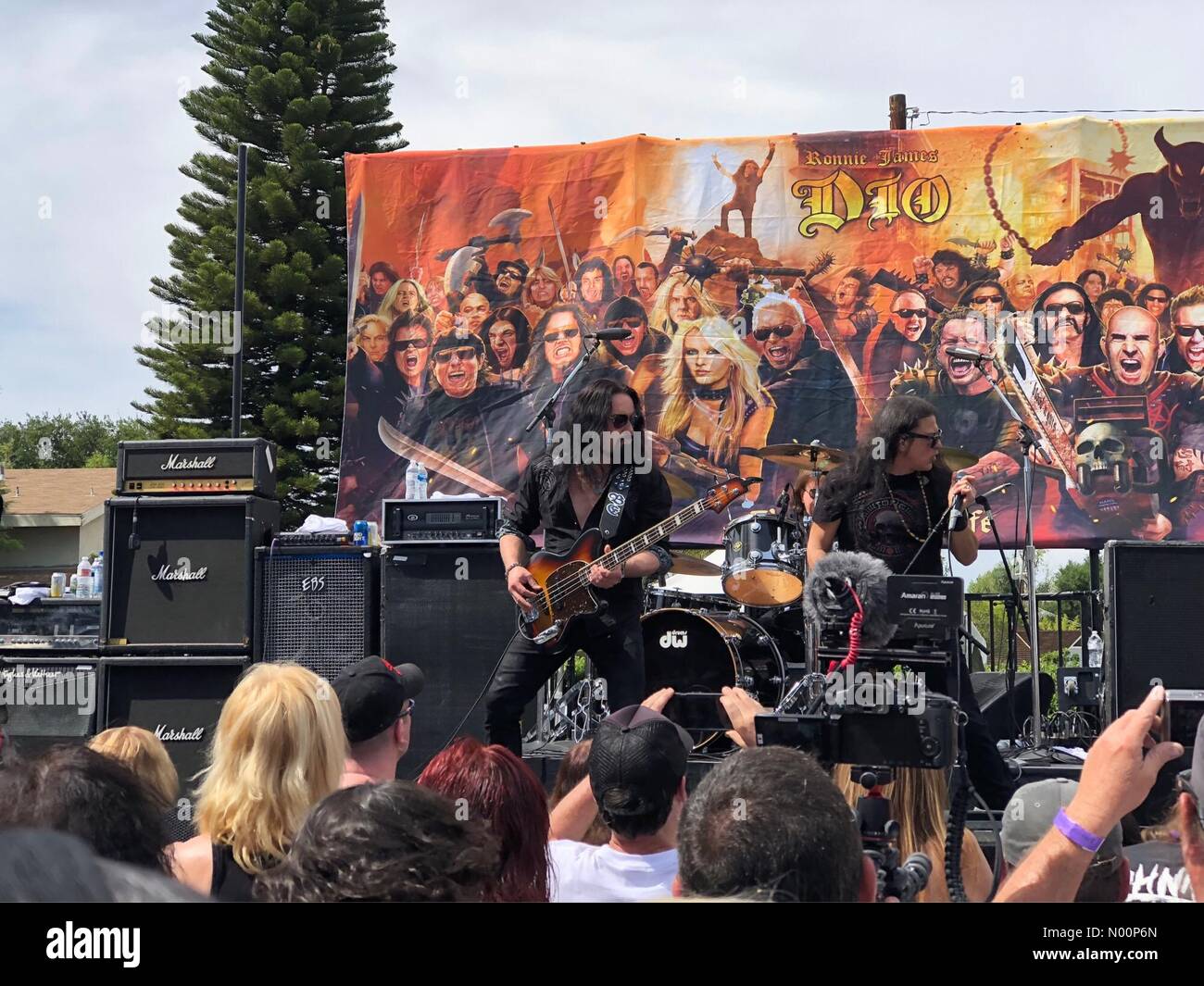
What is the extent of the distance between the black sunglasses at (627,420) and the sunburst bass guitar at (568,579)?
16.8 inches

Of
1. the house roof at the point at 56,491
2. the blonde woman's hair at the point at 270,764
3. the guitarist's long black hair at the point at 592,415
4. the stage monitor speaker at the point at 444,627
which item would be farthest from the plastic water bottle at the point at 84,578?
the house roof at the point at 56,491

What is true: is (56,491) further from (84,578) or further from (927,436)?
(927,436)

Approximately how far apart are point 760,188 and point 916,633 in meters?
6.99

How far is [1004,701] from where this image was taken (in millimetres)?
7215

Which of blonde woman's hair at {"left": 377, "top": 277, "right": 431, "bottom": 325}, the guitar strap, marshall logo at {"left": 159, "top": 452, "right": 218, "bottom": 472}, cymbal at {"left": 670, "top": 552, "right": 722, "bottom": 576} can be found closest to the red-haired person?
the guitar strap

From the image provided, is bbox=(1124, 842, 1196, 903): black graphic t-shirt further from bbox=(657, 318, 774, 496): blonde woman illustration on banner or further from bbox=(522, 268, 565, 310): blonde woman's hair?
bbox=(522, 268, 565, 310): blonde woman's hair

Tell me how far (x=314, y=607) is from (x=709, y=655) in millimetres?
2132

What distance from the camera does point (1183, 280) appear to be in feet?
32.0

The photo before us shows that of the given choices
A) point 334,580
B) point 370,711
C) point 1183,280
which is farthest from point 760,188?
point 370,711

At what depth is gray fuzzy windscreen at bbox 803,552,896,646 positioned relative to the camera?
4.11m

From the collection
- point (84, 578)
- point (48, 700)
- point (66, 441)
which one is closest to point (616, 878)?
point (48, 700)

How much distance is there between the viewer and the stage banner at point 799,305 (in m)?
9.69

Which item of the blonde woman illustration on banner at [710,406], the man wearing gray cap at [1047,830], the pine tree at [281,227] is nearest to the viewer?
the man wearing gray cap at [1047,830]

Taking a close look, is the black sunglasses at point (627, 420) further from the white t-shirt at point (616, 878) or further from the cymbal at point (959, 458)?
the white t-shirt at point (616, 878)
